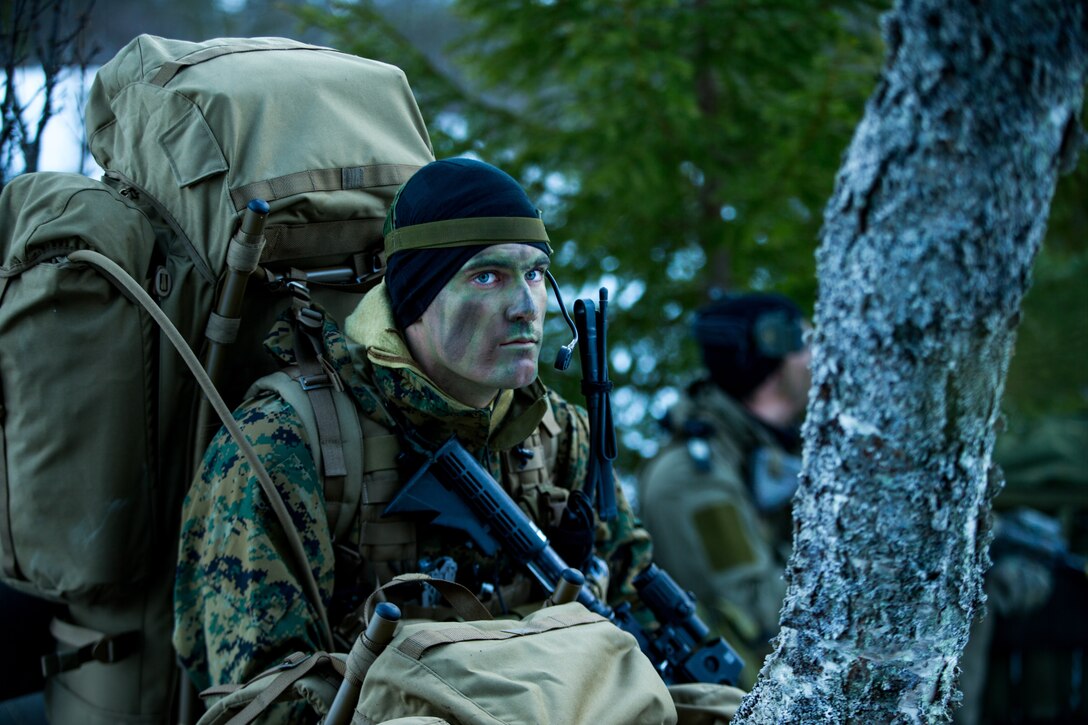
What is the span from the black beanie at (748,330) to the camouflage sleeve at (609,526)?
7.98 feet

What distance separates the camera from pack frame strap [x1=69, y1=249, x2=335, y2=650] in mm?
2588

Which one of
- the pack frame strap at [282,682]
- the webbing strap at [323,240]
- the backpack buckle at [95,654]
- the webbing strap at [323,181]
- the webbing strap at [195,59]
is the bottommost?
the backpack buckle at [95,654]

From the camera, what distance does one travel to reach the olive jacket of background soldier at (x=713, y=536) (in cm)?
547

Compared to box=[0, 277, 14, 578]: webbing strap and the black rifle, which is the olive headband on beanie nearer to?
the black rifle

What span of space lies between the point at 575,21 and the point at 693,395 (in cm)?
213

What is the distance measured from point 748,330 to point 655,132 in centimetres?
118

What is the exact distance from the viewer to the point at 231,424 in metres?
2.61

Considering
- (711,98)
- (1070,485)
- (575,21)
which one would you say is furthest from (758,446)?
(1070,485)

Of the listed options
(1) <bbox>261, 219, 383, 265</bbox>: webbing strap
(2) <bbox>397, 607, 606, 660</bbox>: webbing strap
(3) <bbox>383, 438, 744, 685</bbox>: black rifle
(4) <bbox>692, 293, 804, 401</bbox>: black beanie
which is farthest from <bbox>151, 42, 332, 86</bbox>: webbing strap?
(4) <bbox>692, 293, 804, 401</bbox>: black beanie

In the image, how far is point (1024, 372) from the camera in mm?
7602

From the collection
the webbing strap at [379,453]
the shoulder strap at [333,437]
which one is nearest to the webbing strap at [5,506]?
the shoulder strap at [333,437]

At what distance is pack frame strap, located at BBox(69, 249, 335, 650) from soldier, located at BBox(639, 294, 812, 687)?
3.07 m

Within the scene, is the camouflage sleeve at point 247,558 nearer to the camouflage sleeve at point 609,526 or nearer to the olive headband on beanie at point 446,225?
the olive headband on beanie at point 446,225

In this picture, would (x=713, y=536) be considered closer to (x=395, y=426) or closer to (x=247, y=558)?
(x=395, y=426)
